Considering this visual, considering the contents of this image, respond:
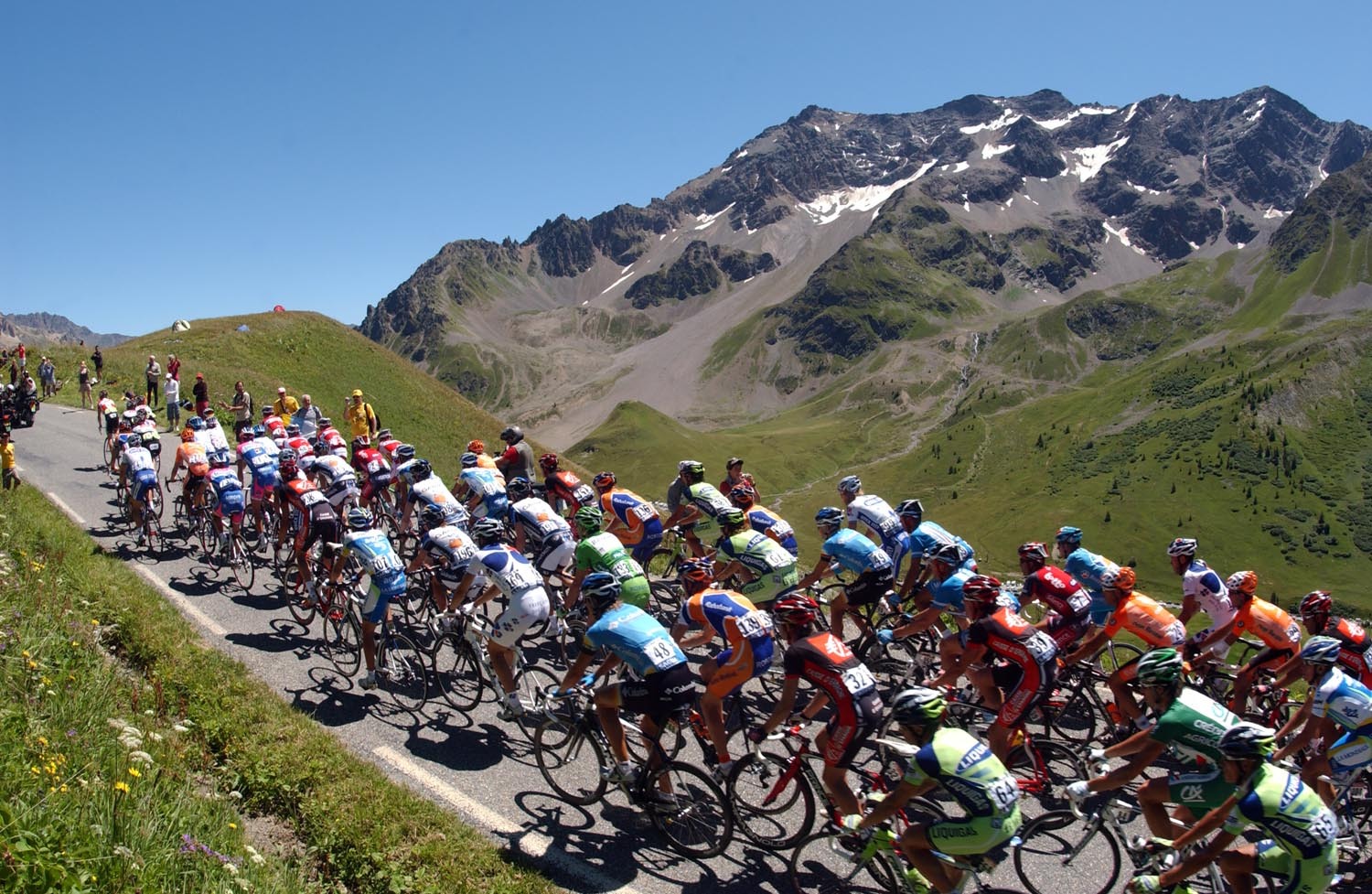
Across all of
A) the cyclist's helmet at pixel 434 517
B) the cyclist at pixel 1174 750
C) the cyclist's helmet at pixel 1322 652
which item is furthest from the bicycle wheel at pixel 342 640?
the cyclist's helmet at pixel 1322 652

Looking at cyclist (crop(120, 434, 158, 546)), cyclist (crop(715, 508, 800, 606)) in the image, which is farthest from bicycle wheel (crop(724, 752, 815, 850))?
cyclist (crop(120, 434, 158, 546))

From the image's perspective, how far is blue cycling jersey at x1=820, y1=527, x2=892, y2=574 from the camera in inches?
495

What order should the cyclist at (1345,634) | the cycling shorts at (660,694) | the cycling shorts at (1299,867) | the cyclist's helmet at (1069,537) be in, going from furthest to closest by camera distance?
the cyclist's helmet at (1069,537) < the cyclist at (1345,634) < the cycling shorts at (660,694) < the cycling shorts at (1299,867)

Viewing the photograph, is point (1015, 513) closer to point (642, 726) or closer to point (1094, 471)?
point (1094, 471)

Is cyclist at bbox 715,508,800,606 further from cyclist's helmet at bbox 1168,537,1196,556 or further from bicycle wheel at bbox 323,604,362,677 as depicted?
cyclist's helmet at bbox 1168,537,1196,556

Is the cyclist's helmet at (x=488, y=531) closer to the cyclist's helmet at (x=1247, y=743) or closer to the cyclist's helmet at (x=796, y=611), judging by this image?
the cyclist's helmet at (x=796, y=611)

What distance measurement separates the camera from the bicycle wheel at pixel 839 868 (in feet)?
25.3

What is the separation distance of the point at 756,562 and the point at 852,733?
4424mm

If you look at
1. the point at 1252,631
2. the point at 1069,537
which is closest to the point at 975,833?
the point at 1252,631

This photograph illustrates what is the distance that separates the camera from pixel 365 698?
40.1 ft

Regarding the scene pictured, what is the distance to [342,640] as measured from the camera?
43.3ft

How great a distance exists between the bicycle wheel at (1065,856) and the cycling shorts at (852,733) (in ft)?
5.70

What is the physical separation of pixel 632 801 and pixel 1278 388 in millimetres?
210523

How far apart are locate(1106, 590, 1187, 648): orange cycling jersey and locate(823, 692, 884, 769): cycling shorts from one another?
4622 millimetres
